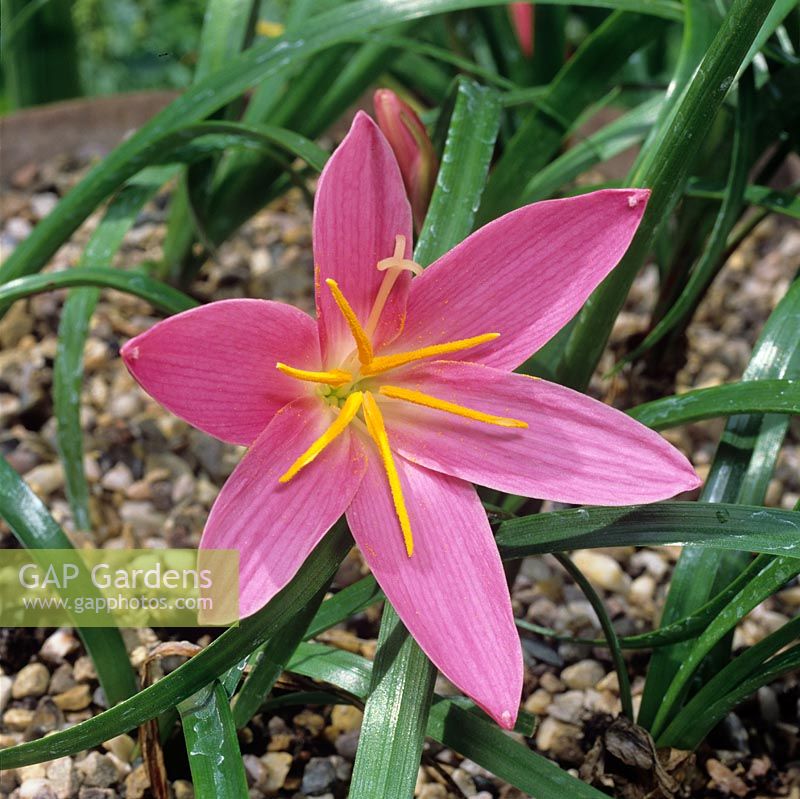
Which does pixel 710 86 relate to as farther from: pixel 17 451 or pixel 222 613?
pixel 17 451

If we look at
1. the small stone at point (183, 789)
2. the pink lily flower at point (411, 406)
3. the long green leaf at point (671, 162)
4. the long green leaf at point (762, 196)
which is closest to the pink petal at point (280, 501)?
the pink lily flower at point (411, 406)

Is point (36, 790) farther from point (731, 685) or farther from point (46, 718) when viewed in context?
point (731, 685)

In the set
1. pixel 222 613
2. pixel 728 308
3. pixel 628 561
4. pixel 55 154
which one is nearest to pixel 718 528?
pixel 222 613

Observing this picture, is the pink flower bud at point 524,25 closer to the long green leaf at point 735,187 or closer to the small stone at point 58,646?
the long green leaf at point 735,187

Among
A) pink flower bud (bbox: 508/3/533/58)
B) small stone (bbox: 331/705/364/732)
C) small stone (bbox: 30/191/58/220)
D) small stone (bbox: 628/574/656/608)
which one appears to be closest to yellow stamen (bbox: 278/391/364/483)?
small stone (bbox: 331/705/364/732)

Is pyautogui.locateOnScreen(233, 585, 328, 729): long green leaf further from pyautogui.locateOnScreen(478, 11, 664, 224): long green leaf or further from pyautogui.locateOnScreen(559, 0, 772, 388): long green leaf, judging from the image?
pyautogui.locateOnScreen(478, 11, 664, 224): long green leaf

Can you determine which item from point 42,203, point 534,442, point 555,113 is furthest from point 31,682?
point 42,203

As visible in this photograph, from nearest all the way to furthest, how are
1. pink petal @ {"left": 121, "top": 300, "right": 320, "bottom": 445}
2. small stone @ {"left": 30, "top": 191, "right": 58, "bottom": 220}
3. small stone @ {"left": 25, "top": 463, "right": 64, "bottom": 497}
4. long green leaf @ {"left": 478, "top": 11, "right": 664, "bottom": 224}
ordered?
pink petal @ {"left": 121, "top": 300, "right": 320, "bottom": 445} → long green leaf @ {"left": 478, "top": 11, "right": 664, "bottom": 224} → small stone @ {"left": 25, "top": 463, "right": 64, "bottom": 497} → small stone @ {"left": 30, "top": 191, "right": 58, "bottom": 220}
